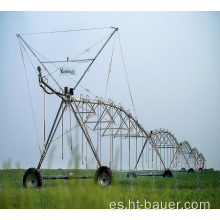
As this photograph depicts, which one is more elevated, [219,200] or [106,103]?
[106,103]

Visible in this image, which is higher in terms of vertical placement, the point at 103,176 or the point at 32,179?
the point at 103,176

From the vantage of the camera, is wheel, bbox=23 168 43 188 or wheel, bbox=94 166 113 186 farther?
wheel, bbox=94 166 113 186

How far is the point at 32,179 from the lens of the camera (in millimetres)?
19312

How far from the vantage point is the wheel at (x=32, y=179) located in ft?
62.3

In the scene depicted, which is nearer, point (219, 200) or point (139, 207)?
point (139, 207)

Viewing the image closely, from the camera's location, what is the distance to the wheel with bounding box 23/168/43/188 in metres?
19.0

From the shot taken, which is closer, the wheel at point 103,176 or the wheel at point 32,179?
the wheel at point 32,179

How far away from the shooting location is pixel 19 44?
18812mm
